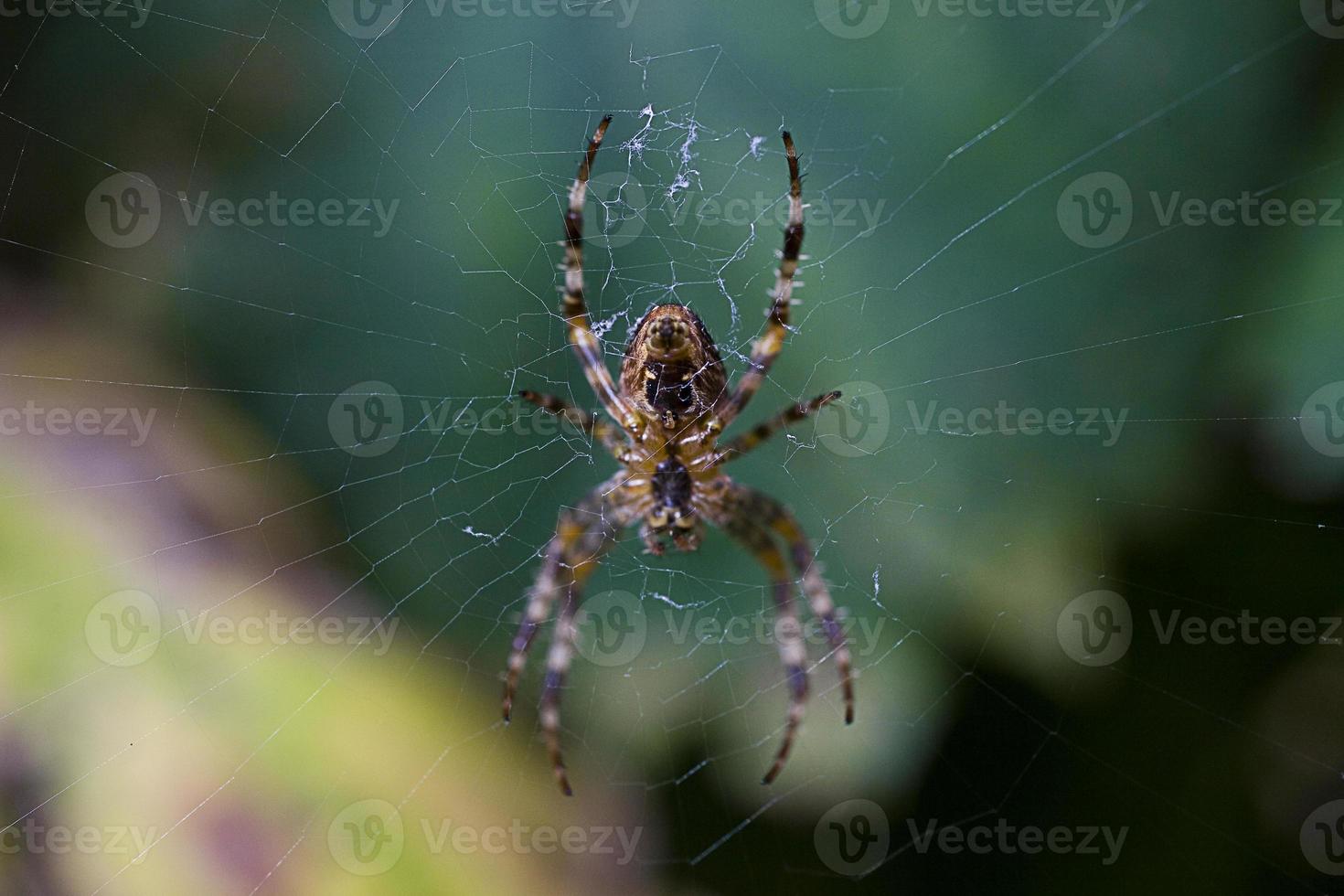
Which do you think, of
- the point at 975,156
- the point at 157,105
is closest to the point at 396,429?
the point at 157,105

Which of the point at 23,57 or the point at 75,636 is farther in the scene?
the point at 23,57

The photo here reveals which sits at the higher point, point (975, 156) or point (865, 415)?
point (975, 156)

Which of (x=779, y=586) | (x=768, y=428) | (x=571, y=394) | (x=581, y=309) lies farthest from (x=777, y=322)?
(x=779, y=586)

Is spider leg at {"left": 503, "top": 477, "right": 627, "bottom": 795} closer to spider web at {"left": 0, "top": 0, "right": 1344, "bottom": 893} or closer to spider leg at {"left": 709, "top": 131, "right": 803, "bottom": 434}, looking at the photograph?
spider web at {"left": 0, "top": 0, "right": 1344, "bottom": 893}

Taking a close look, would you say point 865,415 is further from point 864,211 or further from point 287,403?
point 287,403

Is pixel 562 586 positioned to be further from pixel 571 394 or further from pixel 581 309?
pixel 581 309

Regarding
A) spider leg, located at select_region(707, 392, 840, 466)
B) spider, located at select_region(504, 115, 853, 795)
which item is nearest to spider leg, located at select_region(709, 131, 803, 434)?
spider, located at select_region(504, 115, 853, 795)
